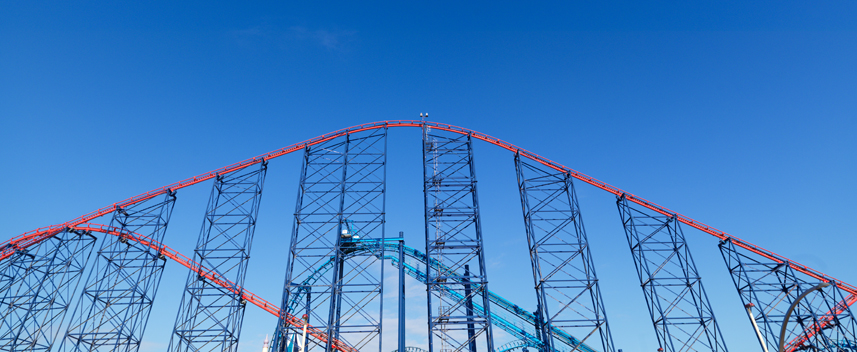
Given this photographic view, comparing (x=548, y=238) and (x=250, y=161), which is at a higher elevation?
(x=250, y=161)

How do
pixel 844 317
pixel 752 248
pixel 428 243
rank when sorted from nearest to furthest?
pixel 428 243 → pixel 844 317 → pixel 752 248

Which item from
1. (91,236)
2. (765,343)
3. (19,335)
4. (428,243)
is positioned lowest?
(765,343)

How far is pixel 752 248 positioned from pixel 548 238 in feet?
35.5

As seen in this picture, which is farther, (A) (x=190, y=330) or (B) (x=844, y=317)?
(B) (x=844, y=317)

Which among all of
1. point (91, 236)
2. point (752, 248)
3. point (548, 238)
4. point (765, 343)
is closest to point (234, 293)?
point (91, 236)

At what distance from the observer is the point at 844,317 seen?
20141 millimetres

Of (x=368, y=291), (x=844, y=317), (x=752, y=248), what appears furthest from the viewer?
(x=752, y=248)

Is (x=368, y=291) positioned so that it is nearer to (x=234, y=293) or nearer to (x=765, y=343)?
(x=234, y=293)

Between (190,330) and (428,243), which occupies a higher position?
(428,243)

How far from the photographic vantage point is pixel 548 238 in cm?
1886

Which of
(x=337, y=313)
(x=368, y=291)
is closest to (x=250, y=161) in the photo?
(x=337, y=313)

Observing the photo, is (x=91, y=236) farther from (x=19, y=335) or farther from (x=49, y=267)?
(x=19, y=335)

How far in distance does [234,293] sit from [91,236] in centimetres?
1052

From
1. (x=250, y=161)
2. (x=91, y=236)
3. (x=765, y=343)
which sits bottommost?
(x=765, y=343)
